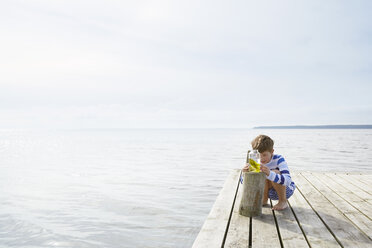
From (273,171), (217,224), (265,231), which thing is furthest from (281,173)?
(217,224)

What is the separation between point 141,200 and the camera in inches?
335

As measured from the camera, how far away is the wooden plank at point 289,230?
10.3ft

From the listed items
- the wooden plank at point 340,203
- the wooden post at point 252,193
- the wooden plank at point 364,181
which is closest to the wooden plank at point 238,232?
the wooden post at point 252,193

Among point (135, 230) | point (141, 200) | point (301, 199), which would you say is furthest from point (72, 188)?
point (301, 199)

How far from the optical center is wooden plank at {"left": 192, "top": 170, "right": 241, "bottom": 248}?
311 cm

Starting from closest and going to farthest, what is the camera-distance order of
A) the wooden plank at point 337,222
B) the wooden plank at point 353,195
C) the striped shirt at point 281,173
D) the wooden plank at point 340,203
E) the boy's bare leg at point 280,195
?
the wooden plank at point 337,222 < the wooden plank at point 340,203 < the striped shirt at point 281,173 < the boy's bare leg at point 280,195 < the wooden plank at point 353,195

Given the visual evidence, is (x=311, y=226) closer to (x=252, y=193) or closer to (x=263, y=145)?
(x=252, y=193)

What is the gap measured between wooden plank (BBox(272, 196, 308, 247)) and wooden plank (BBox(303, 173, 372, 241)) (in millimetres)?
750

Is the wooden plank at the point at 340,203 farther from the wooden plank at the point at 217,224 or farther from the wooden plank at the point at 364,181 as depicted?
the wooden plank at the point at 217,224

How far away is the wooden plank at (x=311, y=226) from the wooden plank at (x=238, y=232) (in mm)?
663

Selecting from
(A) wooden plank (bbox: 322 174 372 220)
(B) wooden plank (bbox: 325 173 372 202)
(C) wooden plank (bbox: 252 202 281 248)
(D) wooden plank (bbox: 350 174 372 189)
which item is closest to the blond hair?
(C) wooden plank (bbox: 252 202 281 248)

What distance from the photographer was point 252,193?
3.91 m

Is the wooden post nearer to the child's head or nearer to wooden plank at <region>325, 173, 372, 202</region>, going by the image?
the child's head

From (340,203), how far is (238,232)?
8.24ft
